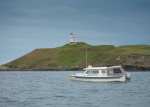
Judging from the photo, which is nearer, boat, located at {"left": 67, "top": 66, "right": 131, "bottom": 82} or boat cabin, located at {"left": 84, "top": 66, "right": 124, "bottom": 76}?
boat, located at {"left": 67, "top": 66, "right": 131, "bottom": 82}

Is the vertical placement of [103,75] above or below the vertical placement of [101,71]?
below

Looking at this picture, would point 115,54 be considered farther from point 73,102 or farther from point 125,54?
point 73,102

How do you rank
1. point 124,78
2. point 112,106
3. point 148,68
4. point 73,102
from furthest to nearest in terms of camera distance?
1. point 148,68
2. point 124,78
3. point 73,102
4. point 112,106

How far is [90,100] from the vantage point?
43062 mm

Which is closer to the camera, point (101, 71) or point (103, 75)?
point (101, 71)

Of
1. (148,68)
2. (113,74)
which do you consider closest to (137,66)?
(148,68)

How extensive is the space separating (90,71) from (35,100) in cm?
3203

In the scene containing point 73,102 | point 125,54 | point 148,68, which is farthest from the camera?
point 125,54

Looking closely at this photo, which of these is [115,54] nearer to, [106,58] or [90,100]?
[106,58]

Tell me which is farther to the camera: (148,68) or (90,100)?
(148,68)

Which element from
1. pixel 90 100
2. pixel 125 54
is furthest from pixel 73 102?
pixel 125 54

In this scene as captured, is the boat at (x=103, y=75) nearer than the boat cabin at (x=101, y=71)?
Yes

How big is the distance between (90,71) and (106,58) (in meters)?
119

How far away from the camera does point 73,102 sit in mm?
41562
